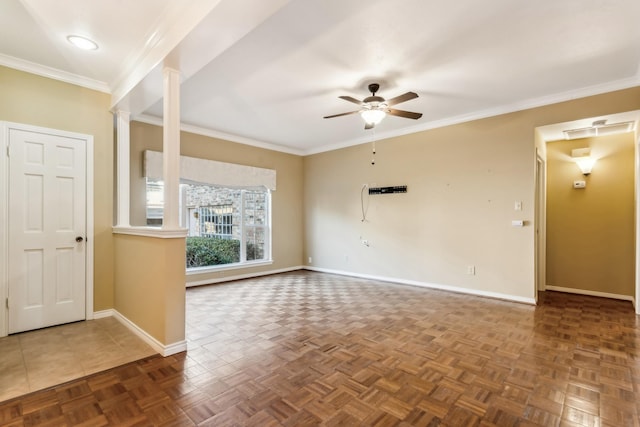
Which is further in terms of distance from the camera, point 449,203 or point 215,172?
point 215,172

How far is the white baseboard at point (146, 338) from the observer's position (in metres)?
2.54

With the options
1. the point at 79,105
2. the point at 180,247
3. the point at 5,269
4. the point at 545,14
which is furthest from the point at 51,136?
the point at 545,14

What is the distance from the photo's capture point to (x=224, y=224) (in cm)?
571

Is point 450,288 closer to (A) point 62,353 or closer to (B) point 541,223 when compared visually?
(B) point 541,223

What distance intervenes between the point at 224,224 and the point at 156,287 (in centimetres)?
308

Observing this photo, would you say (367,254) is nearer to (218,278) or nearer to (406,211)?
(406,211)

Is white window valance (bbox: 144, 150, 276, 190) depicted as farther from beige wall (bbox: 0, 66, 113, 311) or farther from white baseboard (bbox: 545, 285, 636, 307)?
white baseboard (bbox: 545, 285, 636, 307)

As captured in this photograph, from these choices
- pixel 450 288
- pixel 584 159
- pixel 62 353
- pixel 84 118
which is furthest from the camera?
pixel 450 288

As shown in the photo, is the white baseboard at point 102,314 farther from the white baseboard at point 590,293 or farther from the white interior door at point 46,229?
the white baseboard at point 590,293

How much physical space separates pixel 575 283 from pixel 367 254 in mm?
3190

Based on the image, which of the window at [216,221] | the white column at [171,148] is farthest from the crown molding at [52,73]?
the window at [216,221]

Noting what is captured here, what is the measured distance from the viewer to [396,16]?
230cm

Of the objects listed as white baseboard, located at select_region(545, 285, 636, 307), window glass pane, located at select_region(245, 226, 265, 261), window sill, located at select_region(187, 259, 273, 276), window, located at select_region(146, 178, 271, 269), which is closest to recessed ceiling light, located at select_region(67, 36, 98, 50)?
window, located at select_region(146, 178, 271, 269)

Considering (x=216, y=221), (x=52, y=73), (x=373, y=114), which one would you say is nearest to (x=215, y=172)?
(x=216, y=221)
